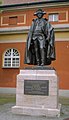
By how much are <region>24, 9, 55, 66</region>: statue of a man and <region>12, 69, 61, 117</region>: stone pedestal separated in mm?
652

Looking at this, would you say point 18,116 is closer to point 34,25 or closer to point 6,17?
point 34,25

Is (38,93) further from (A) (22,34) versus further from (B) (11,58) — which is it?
(B) (11,58)

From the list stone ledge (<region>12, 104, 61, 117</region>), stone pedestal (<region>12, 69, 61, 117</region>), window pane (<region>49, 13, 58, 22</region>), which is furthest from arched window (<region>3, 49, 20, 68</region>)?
stone ledge (<region>12, 104, 61, 117</region>)

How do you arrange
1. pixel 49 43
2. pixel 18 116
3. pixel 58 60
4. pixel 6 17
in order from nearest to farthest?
pixel 18 116 < pixel 49 43 < pixel 58 60 < pixel 6 17

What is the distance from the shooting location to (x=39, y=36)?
35.4 feet

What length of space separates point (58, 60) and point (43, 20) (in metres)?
11.0

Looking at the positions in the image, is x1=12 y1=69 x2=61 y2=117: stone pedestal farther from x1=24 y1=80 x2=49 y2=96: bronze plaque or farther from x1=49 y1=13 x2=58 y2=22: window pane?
x1=49 y1=13 x2=58 y2=22: window pane

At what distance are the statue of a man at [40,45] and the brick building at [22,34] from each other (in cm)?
1080

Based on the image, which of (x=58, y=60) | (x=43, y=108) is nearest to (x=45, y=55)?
(x=43, y=108)

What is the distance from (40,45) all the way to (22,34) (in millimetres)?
12157

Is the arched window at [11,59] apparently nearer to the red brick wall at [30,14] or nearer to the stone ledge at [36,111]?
the red brick wall at [30,14]

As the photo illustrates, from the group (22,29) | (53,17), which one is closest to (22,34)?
(22,29)

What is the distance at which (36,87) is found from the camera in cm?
1013

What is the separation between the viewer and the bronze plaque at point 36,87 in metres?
10.1
